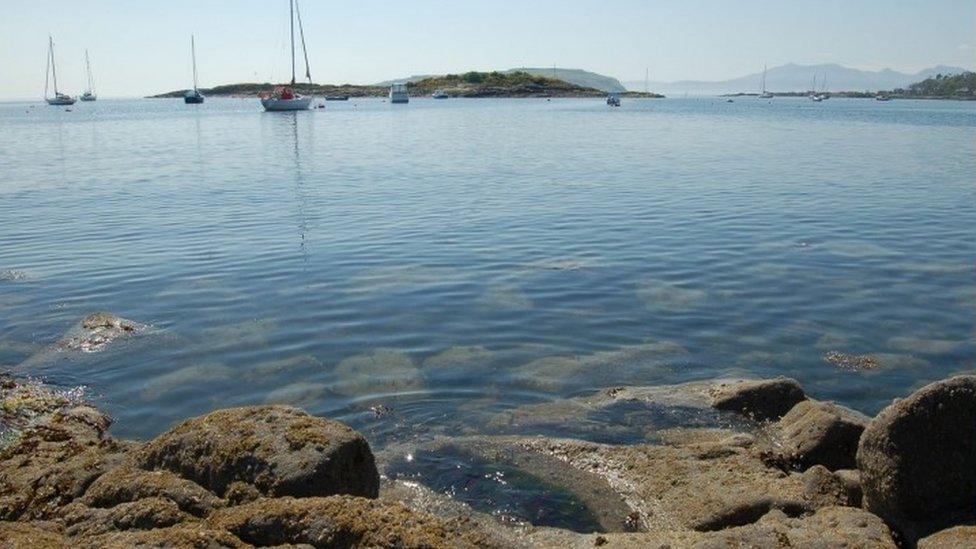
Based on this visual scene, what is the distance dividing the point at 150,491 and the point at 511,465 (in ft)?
15.4

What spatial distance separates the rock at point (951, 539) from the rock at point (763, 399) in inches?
184

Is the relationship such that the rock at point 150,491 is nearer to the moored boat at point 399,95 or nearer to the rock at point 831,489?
the rock at point 831,489

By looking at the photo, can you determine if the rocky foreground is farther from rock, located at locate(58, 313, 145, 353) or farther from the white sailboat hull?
the white sailboat hull

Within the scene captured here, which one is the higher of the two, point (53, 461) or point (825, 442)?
point (53, 461)

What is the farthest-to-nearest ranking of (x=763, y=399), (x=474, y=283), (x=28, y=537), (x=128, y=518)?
(x=474, y=283)
(x=763, y=399)
(x=128, y=518)
(x=28, y=537)

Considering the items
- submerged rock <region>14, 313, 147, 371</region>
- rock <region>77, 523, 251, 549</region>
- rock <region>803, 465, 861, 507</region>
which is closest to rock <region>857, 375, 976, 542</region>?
rock <region>803, 465, 861, 507</region>

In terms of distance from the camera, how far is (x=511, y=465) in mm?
9977

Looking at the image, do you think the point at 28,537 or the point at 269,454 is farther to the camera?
the point at 269,454

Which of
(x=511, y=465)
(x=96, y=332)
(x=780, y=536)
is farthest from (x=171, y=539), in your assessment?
(x=96, y=332)

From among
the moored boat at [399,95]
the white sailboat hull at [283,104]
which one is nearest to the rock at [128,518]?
the white sailboat hull at [283,104]

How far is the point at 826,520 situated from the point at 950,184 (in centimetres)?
3609

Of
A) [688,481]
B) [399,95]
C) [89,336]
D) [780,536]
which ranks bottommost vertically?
[89,336]

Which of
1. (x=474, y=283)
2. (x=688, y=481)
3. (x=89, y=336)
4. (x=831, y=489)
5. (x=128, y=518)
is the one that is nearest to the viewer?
(x=128, y=518)

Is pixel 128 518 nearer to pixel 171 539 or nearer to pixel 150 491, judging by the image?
pixel 150 491
